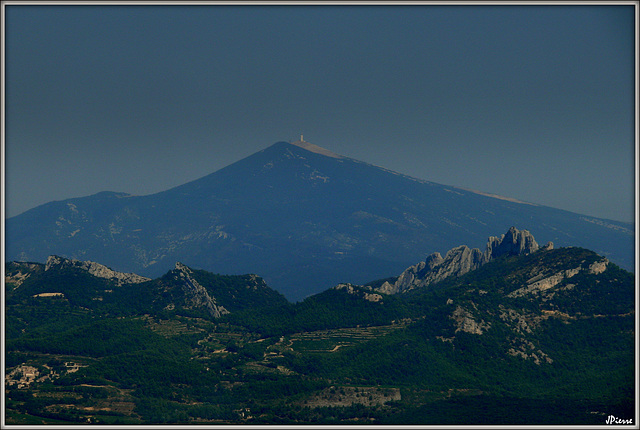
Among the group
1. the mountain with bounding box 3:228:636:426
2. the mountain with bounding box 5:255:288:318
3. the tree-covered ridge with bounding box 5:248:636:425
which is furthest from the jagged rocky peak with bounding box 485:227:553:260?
the mountain with bounding box 5:255:288:318

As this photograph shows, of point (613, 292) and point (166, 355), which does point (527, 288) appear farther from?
point (166, 355)

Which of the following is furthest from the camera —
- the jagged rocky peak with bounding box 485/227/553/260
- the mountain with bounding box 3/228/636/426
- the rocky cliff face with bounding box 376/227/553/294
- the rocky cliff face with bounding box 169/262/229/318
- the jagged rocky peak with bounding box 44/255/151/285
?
the jagged rocky peak with bounding box 44/255/151/285

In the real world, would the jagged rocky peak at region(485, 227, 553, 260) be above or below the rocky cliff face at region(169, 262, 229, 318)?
above

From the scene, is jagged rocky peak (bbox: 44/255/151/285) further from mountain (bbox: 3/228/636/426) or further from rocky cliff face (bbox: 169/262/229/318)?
rocky cliff face (bbox: 169/262/229/318)

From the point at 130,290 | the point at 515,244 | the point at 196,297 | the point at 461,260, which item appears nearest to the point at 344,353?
the point at 196,297

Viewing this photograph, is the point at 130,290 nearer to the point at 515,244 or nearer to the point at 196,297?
the point at 196,297

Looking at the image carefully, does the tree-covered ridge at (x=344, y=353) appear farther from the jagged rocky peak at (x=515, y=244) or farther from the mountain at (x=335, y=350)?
the jagged rocky peak at (x=515, y=244)

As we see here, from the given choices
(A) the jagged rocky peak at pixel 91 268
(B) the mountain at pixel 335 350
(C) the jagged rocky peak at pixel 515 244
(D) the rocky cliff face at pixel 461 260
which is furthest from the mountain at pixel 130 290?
(C) the jagged rocky peak at pixel 515 244
